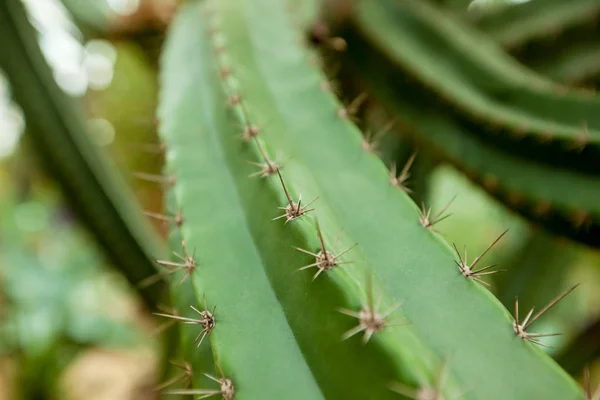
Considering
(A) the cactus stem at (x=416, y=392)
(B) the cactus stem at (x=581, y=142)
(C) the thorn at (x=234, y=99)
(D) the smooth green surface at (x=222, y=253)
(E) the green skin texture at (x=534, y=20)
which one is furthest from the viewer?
(E) the green skin texture at (x=534, y=20)

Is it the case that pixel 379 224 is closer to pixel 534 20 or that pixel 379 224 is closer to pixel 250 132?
pixel 250 132

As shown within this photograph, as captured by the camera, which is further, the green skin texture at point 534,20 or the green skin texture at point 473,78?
the green skin texture at point 534,20

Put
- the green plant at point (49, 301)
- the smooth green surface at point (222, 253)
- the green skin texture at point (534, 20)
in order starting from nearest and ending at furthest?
the smooth green surface at point (222, 253)
the green skin texture at point (534, 20)
the green plant at point (49, 301)

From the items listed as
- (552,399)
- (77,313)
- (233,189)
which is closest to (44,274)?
(77,313)

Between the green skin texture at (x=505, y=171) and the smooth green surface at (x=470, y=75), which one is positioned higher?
the smooth green surface at (x=470, y=75)

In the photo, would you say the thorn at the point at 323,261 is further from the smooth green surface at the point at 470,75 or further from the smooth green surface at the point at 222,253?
the smooth green surface at the point at 470,75

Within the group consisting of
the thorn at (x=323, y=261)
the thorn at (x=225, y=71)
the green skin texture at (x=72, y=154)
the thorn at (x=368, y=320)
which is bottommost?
the green skin texture at (x=72, y=154)

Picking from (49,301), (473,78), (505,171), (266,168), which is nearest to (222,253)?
(266,168)

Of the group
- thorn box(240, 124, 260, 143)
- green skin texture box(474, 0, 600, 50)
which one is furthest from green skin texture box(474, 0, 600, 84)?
thorn box(240, 124, 260, 143)

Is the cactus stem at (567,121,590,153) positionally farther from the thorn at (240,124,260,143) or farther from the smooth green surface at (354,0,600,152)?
the thorn at (240,124,260,143)

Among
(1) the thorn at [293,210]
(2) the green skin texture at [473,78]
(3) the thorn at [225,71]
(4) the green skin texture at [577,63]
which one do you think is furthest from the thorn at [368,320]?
(4) the green skin texture at [577,63]
